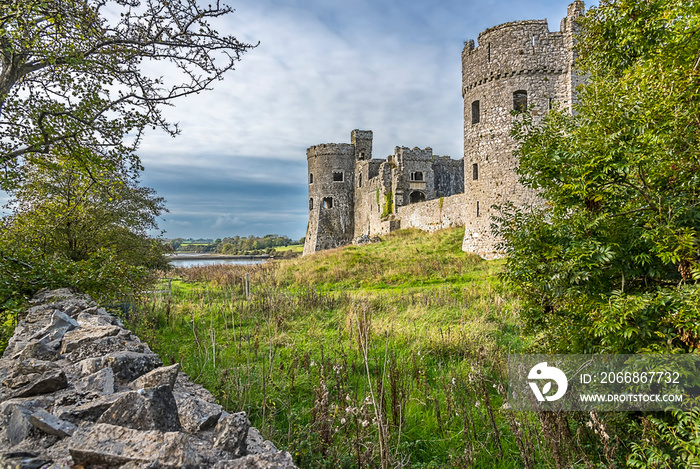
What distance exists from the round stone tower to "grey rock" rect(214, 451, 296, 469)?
1645 centimetres

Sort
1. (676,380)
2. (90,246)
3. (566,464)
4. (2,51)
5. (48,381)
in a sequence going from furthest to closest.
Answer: (90,246), (2,51), (566,464), (676,380), (48,381)

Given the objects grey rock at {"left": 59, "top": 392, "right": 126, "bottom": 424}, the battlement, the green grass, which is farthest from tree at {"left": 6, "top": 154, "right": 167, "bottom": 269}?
the battlement

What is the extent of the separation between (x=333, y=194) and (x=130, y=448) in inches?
1494

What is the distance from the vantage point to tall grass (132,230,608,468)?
11.4 ft

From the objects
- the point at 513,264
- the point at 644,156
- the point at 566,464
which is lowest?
the point at 566,464

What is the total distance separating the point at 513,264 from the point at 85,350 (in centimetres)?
400

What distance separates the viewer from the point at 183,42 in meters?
6.25

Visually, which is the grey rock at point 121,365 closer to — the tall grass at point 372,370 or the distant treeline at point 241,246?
the tall grass at point 372,370

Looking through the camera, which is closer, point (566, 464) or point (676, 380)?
point (676, 380)

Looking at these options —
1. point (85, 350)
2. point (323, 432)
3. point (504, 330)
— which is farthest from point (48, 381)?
point (504, 330)

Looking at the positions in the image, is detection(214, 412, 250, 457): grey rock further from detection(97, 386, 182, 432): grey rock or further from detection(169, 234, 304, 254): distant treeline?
detection(169, 234, 304, 254): distant treeline

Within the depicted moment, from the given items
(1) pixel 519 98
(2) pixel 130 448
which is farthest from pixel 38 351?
(1) pixel 519 98

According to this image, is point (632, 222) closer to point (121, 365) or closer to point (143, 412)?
point (143, 412)

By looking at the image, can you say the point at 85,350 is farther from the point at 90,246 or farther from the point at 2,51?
the point at 90,246
